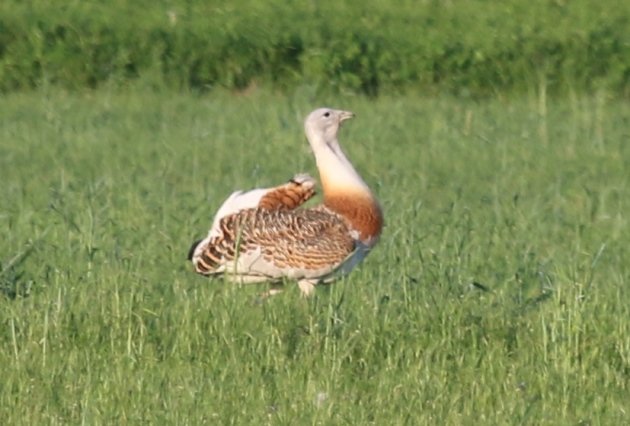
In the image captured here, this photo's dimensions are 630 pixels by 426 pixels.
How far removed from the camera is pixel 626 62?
593 inches

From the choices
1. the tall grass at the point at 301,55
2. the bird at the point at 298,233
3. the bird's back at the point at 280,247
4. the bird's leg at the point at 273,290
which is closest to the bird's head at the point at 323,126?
the bird at the point at 298,233

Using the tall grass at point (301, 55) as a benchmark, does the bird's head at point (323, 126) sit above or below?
above

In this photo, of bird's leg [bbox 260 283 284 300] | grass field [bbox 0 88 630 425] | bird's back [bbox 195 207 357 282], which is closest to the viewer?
grass field [bbox 0 88 630 425]

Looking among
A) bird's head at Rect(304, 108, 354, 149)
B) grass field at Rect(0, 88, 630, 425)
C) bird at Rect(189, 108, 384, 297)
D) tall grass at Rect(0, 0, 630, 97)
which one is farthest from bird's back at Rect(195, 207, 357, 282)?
tall grass at Rect(0, 0, 630, 97)

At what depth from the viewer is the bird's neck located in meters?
6.82

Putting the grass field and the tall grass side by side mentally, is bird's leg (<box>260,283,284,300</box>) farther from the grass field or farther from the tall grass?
the tall grass

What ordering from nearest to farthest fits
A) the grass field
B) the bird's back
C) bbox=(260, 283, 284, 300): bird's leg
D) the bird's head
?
the grass field < the bird's back < bbox=(260, 283, 284, 300): bird's leg < the bird's head

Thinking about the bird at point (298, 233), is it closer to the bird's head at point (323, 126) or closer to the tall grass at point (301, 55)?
the bird's head at point (323, 126)

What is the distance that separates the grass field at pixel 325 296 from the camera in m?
5.38

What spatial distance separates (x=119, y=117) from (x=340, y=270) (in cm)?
649

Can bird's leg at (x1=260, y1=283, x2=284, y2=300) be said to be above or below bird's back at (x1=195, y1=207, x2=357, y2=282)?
below

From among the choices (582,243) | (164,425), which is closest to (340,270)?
(164,425)

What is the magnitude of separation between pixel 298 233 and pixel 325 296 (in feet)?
1.00

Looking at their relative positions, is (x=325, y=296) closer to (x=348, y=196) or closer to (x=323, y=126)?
(x=348, y=196)
